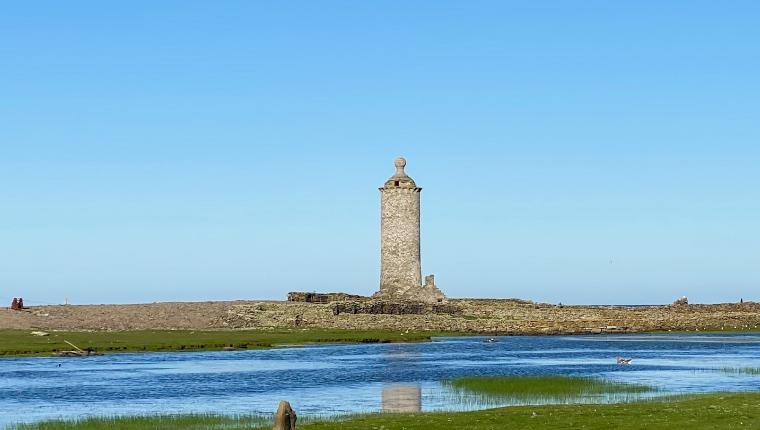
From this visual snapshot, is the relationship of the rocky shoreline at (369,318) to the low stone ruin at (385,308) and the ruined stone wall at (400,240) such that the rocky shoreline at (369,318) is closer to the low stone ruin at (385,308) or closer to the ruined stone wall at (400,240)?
the low stone ruin at (385,308)

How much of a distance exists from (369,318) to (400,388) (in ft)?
154

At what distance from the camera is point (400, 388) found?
4547 cm

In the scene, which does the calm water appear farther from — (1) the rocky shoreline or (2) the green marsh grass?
(1) the rocky shoreline

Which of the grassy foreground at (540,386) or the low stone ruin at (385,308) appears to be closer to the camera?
the grassy foreground at (540,386)

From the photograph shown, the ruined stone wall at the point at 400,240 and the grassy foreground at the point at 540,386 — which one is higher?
the ruined stone wall at the point at 400,240

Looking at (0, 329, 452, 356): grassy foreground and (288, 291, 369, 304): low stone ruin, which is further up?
(288, 291, 369, 304): low stone ruin

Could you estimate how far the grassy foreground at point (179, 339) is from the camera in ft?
219

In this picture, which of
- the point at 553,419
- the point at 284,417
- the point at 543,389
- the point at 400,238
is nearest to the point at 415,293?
the point at 400,238

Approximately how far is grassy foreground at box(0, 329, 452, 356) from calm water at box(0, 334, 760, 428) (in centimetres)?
315

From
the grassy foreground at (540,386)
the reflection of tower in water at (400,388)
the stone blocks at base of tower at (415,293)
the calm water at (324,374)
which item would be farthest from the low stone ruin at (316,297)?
the grassy foreground at (540,386)

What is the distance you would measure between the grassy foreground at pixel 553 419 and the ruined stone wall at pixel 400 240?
6274 cm

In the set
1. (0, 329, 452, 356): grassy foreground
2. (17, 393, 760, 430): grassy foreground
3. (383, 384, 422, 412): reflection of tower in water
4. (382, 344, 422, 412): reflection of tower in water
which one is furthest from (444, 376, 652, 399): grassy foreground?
(0, 329, 452, 356): grassy foreground

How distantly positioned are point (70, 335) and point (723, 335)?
52.4m

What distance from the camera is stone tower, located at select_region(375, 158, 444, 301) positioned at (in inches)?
3895
